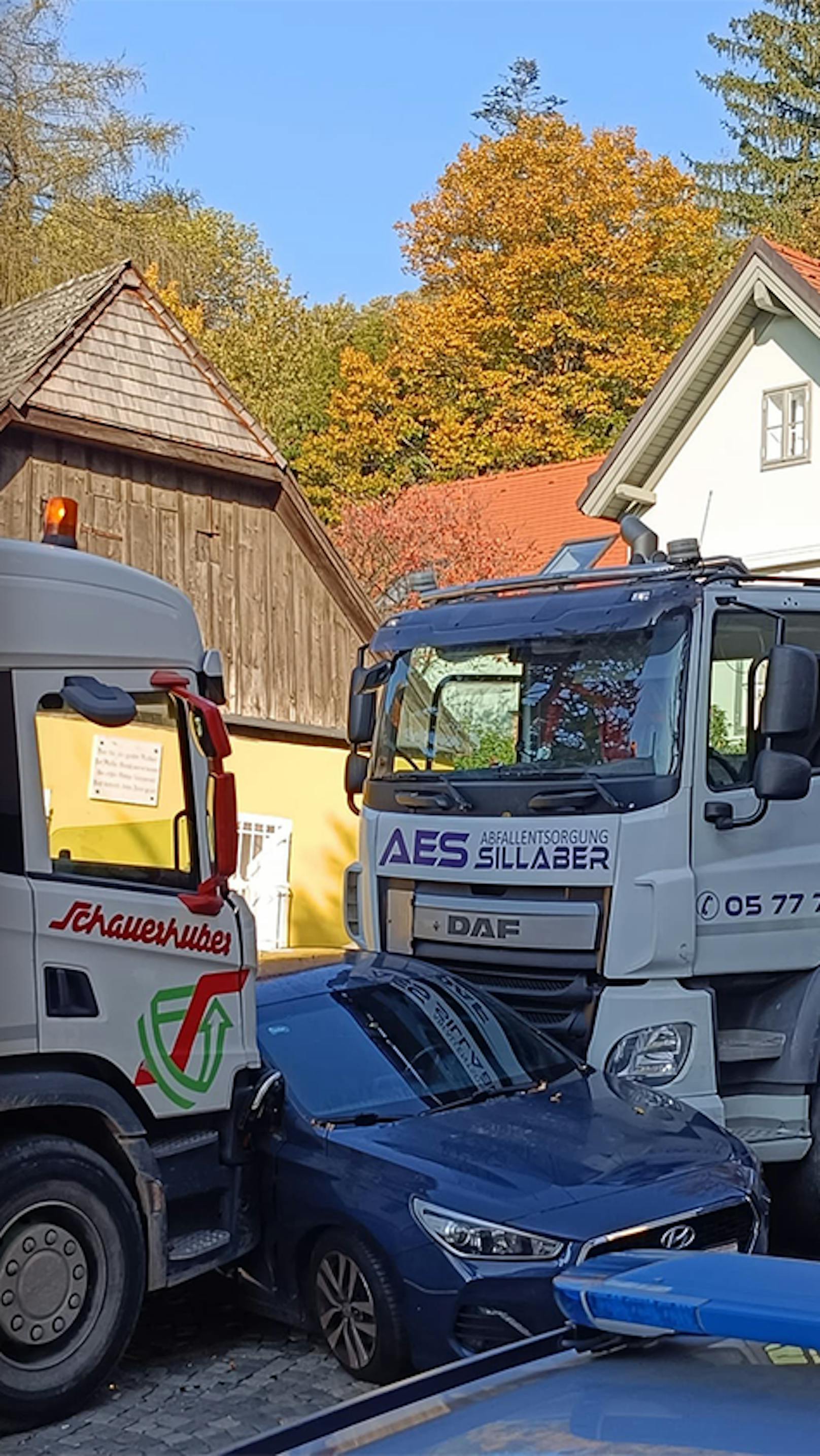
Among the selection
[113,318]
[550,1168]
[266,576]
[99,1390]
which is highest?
[113,318]

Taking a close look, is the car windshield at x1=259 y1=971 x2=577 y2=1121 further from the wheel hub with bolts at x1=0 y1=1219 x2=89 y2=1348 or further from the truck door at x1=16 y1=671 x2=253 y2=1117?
the wheel hub with bolts at x1=0 y1=1219 x2=89 y2=1348

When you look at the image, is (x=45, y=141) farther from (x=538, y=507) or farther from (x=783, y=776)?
(x=538, y=507)

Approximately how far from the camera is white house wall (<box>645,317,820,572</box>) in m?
23.5

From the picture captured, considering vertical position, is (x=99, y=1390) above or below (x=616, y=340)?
below

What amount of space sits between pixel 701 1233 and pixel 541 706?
10.4ft

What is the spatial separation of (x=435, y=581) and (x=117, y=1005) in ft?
15.7

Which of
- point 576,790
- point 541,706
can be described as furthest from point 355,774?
point 576,790

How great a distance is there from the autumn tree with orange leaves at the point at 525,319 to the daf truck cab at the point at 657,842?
2650 cm

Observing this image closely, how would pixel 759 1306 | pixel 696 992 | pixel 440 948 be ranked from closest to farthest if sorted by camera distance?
pixel 759 1306, pixel 696 992, pixel 440 948

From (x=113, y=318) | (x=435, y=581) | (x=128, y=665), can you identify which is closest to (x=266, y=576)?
(x=113, y=318)

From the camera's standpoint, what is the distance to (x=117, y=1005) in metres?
6.40

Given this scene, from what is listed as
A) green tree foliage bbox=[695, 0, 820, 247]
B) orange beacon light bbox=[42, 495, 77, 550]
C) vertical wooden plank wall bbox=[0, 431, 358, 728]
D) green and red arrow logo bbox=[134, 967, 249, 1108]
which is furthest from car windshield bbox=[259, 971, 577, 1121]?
green tree foliage bbox=[695, 0, 820, 247]

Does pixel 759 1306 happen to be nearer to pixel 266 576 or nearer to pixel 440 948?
pixel 440 948

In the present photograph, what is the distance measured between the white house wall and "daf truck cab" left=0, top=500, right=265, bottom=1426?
691 inches
